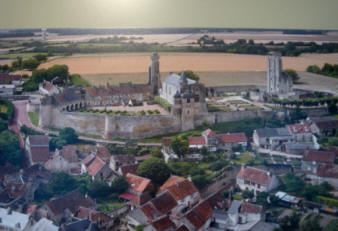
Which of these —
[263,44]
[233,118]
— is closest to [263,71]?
[263,44]

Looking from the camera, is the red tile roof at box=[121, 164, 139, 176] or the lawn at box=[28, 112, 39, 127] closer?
the red tile roof at box=[121, 164, 139, 176]

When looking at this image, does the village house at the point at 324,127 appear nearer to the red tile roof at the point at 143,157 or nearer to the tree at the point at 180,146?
the tree at the point at 180,146

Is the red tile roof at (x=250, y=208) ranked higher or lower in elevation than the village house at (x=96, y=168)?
lower

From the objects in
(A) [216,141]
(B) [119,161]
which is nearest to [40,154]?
(B) [119,161]

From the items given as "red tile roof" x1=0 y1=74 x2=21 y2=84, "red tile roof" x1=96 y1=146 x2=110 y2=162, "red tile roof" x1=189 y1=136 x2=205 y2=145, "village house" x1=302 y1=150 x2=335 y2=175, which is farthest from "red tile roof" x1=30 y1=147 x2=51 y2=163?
"red tile roof" x1=0 y1=74 x2=21 y2=84

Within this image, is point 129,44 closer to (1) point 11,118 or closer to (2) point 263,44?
(2) point 263,44

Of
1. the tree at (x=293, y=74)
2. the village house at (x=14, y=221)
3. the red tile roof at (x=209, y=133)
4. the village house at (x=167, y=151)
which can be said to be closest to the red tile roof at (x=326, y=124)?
the red tile roof at (x=209, y=133)

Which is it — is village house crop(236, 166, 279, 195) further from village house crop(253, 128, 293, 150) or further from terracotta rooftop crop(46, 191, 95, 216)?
terracotta rooftop crop(46, 191, 95, 216)
